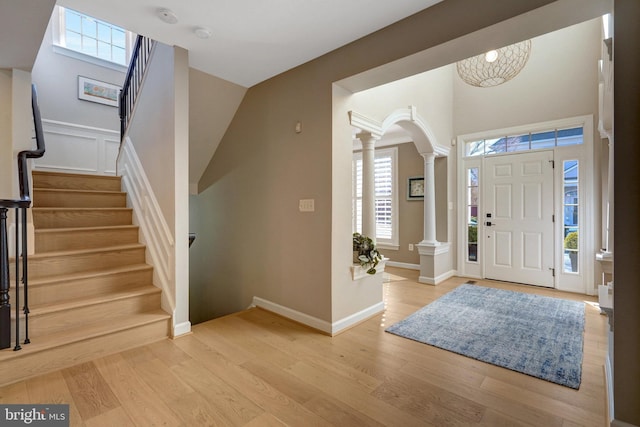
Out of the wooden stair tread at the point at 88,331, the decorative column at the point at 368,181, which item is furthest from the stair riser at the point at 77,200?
the decorative column at the point at 368,181

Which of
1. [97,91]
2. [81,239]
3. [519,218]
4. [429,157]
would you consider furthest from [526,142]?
[97,91]

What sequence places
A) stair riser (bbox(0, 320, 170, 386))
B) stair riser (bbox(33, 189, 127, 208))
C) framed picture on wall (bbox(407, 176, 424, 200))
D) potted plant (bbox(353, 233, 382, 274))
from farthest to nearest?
framed picture on wall (bbox(407, 176, 424, 200)), stair riser (bbox(33, 189, 127, 208)), potted plant (bbox(353, 233, 382, 274)), stair riser (bbox(0, 320, 170, 386))

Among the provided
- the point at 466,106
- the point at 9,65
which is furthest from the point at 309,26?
the point at 466,106

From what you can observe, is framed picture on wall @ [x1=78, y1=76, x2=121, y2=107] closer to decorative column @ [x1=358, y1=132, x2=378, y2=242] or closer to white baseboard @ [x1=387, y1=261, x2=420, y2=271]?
decorative column @ [x1=358, y1=132, x2=378, y2=242]

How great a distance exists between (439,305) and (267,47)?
3.26 m

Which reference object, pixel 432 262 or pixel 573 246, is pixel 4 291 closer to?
pixel 432 262

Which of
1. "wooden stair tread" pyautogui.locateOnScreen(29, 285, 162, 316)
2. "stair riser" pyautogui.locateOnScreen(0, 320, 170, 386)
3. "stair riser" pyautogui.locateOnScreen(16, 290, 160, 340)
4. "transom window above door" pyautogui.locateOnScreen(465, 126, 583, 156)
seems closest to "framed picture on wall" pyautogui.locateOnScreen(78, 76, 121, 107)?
"wooden stair tread" pyautogui.locateOnScreen(29, 285, 162, 316)

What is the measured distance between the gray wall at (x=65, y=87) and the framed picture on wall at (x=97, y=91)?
0.06 m

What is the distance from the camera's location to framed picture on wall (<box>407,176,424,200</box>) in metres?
5.53

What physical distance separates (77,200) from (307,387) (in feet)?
10.7

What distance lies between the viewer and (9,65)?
2.54m

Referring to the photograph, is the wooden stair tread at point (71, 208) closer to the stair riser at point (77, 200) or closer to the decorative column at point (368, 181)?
the stair riser at point (77, 200)

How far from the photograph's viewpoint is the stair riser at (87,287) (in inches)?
94.7
